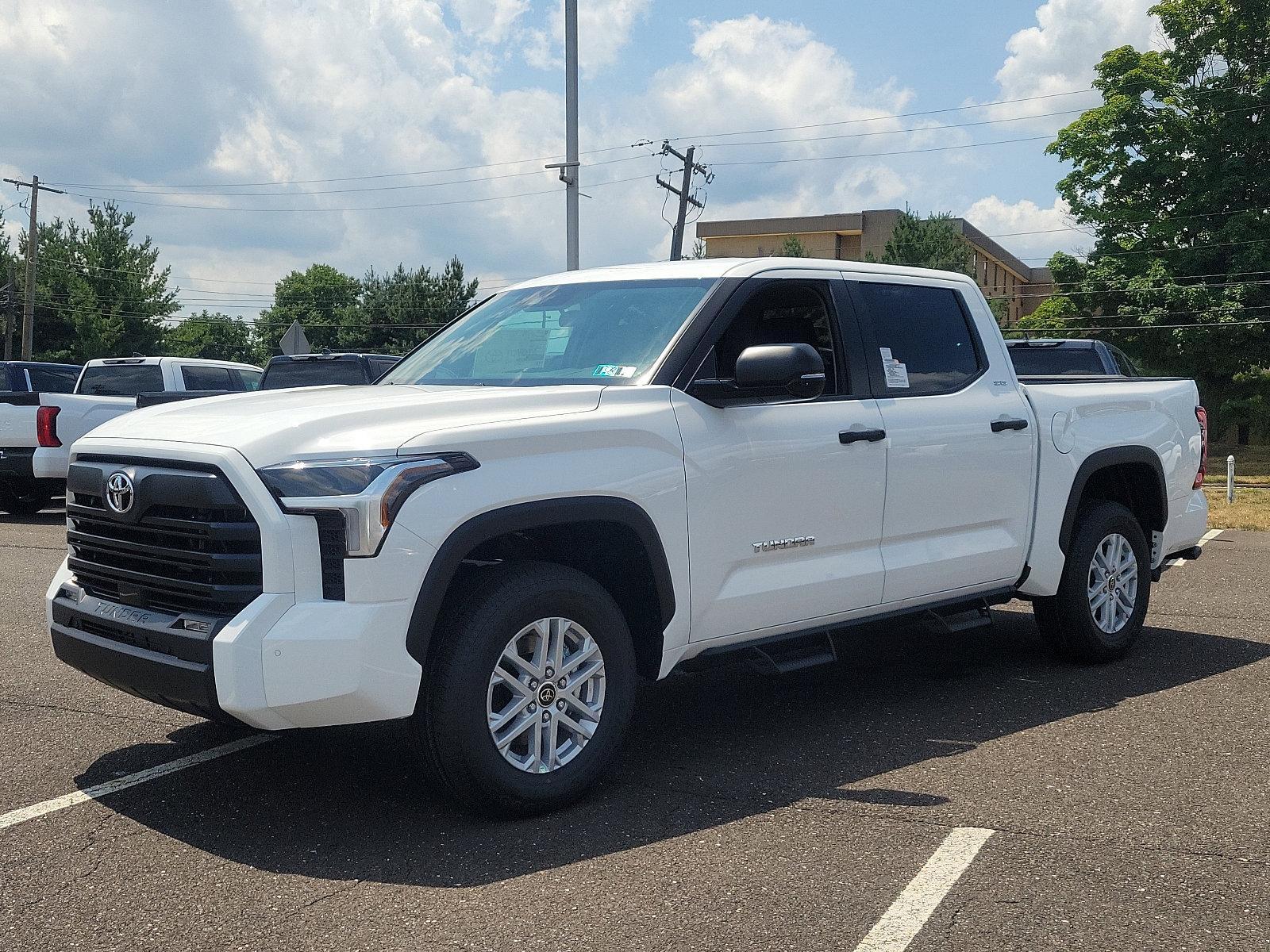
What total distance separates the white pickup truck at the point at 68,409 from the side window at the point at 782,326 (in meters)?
7.91

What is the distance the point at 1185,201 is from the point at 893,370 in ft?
109

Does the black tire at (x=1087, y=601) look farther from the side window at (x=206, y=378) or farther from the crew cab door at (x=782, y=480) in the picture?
the side window at (x=206, y=378)

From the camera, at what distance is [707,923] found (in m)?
3.50

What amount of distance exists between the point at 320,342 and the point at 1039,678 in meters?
77.4

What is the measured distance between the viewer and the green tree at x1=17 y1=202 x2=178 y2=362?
61.5 m

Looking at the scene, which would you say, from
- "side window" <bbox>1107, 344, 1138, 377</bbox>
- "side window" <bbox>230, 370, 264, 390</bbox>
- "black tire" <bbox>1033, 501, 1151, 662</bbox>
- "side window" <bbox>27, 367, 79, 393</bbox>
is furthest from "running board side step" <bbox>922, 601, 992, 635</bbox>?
"side window" <bbox>27, 367, 79, 393</bbox>

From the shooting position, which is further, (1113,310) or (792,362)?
(1113,310)

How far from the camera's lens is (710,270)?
17.4 feet

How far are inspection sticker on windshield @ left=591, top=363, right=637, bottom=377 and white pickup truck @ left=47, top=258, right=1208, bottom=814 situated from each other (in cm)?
1

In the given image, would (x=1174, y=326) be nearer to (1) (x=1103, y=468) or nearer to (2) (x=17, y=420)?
(2) (x=17, y=420)

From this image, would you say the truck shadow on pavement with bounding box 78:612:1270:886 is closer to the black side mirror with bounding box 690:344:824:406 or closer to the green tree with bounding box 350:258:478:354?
the black side mirror with bounding box 690:344:824:406

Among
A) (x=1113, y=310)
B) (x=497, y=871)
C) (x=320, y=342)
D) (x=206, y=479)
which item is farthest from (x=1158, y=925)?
(x=320, y=342)

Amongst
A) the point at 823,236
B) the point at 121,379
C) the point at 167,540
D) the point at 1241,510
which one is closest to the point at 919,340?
the point at 167,540

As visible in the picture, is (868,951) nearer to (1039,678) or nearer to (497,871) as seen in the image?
(497,871)
